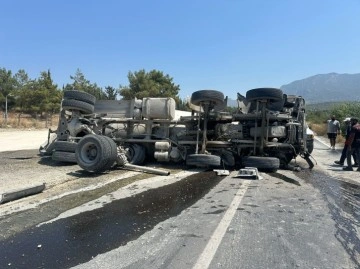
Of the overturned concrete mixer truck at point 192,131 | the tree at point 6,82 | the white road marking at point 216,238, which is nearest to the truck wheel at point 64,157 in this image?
the overturned concrete mixer truck at point 192,131

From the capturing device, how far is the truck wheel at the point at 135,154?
10578 millimetres

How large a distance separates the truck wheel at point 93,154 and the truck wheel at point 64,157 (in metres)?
0.97

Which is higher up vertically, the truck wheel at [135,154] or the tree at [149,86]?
the tree at [149,86]

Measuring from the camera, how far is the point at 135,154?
10.6 metres

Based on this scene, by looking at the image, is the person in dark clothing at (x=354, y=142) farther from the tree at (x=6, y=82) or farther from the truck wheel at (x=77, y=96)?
the tree at (x=6, y=82)

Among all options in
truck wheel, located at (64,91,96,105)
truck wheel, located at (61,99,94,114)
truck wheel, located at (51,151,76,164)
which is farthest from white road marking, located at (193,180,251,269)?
truck wheel, located at (64,91,96,105)

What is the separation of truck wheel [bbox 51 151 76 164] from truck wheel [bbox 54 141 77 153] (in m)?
0.10

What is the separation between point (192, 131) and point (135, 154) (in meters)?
1.77

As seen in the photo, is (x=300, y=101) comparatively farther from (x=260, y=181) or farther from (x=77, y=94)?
(x=77, y=94)

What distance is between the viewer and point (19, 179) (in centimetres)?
756

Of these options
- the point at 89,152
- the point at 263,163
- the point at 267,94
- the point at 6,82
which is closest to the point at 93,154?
the point at 89,152

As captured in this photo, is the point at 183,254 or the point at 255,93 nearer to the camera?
the point at 183,254

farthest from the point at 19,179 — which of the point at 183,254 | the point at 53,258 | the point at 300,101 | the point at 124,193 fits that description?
the point at 300,101

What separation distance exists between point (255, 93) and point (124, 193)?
477cm
